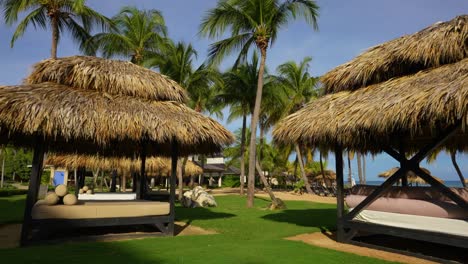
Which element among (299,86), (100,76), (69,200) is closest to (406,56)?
(100,76)

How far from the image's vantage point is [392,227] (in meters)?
6.00

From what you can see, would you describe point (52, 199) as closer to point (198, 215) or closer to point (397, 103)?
point (198, 215)

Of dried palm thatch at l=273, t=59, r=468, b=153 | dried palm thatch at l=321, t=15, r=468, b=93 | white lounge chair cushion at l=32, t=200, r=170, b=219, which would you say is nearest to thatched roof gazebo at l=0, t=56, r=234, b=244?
white lounge chair cushion at l=32, t=200, r=170, b=219

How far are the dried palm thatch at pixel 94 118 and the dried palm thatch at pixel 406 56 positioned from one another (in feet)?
9.57

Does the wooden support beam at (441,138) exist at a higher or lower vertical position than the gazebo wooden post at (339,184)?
higher

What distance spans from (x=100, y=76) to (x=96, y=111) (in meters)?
1.09

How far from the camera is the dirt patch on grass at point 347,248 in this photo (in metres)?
5.50

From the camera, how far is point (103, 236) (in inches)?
262

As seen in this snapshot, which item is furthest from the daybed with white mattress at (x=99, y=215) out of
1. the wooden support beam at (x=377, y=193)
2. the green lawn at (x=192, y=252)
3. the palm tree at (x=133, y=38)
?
the palm tree at (x=133, y=38)

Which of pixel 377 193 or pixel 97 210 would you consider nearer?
pixel 377 193

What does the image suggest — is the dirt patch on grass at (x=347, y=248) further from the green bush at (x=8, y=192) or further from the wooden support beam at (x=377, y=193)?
the green bush at (x=8, y=192)

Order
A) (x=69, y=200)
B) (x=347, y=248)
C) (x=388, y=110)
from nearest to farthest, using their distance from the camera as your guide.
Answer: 1. (x=388, y=110)
2. (x=347, y=248)
3. (x=69, y=200)

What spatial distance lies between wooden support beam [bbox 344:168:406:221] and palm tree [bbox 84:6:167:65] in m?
12.7

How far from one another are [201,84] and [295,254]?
14.3 m
